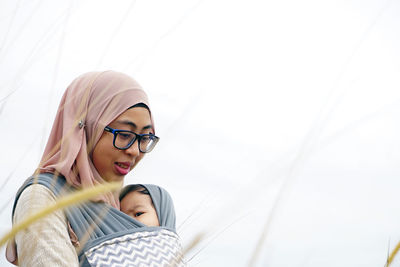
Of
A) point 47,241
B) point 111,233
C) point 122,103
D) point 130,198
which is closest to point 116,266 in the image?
point 111,233

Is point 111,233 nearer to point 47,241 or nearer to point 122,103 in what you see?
point 47,241

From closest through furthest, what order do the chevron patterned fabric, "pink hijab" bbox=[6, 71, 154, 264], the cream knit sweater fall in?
the cream knit sweater → the chevron patterned fabric → "pink hijab" bbox=[6, 71, 154, 264]

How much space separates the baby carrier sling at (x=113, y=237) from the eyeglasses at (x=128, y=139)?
21cm

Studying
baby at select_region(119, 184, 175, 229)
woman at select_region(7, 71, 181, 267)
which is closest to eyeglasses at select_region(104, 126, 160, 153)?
woman at select_region(7, 71, 181, 267)

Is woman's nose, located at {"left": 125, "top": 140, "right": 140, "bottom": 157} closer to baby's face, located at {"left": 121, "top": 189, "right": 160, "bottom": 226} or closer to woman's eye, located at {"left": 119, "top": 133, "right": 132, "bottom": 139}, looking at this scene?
woman's eye, located at {"left": 119, "top": 133, "right": 132, "bottom": 139}

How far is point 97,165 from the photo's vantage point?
1517 mm

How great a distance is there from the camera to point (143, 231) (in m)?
1.44

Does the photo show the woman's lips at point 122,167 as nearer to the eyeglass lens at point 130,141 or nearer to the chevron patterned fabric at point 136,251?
the eyeglass lens at point 130,141

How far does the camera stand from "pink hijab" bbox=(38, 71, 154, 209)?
1.43m

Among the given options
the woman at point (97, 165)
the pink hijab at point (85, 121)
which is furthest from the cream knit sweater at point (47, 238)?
the pink hijab at point (85, 121)

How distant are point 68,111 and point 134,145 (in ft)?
0.93

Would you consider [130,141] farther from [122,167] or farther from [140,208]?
[140,208]

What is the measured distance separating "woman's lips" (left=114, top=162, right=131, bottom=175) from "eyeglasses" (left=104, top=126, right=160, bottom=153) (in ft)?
0.23

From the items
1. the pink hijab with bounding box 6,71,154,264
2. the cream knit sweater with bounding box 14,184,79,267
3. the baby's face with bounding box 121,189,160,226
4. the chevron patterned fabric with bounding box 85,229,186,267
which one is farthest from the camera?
the baby's face with bounding box 121,189,160,226
